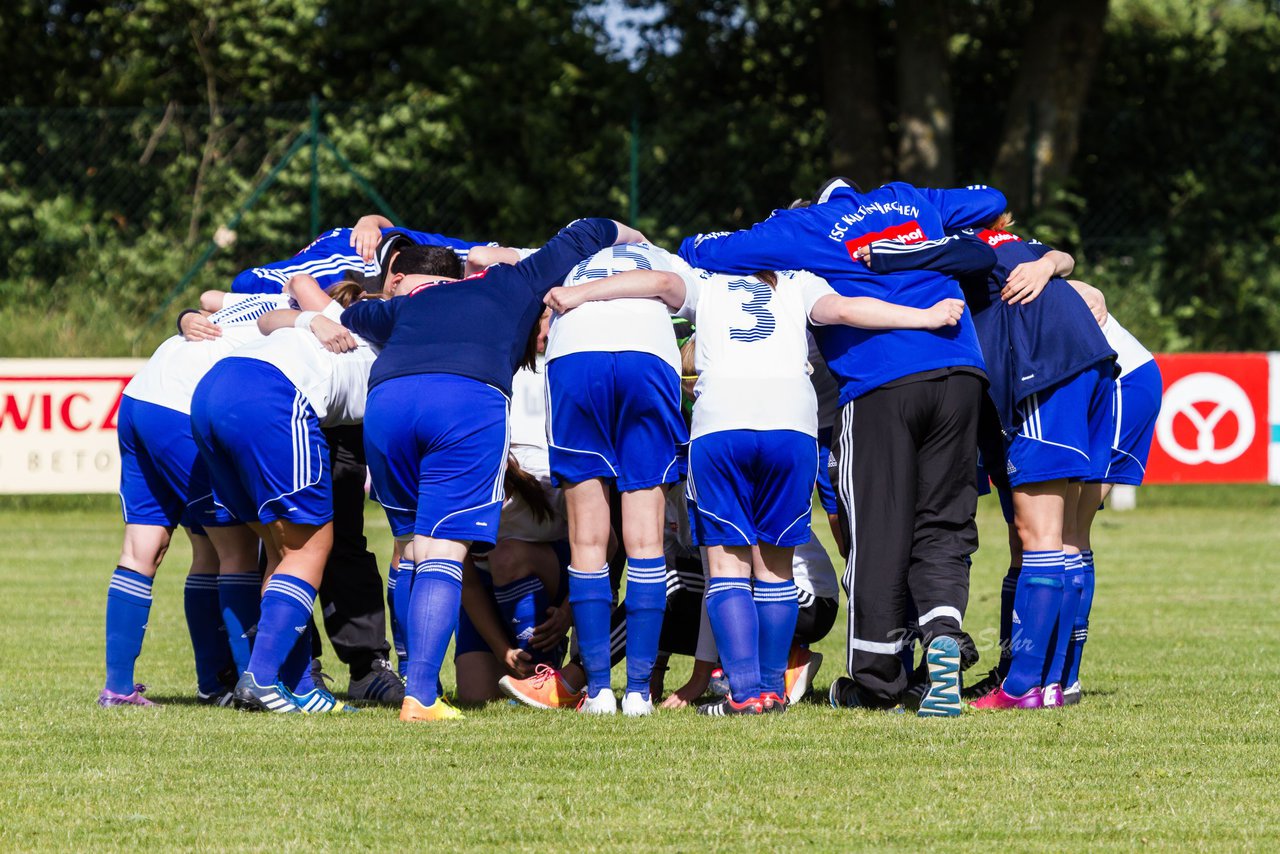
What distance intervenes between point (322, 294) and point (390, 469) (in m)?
1.01

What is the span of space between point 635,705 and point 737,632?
1.40 feet

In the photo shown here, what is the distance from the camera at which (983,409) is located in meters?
6.05

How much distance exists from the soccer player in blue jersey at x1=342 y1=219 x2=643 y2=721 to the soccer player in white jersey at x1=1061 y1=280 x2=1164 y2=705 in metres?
2.11

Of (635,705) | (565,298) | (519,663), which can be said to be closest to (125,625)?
(519,663)

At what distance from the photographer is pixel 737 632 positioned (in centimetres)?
562

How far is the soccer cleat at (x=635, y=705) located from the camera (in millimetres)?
5668

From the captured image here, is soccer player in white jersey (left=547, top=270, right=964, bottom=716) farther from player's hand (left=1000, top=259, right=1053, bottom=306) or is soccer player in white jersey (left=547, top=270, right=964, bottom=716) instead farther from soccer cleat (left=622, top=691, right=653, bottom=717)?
player's hand (left=1000, top=259, right=1053, bottom=306)

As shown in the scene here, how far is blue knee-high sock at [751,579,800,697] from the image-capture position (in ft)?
19.0

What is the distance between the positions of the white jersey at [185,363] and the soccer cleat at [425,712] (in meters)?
1.41

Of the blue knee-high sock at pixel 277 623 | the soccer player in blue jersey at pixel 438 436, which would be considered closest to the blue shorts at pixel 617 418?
the soccer player in blue jersey at pixel 438 436

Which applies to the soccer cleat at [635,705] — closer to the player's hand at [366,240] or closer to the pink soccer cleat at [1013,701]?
the pink soccer cleat at [1013,701]

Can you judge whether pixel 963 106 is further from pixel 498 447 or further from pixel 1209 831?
pixel 1209 831

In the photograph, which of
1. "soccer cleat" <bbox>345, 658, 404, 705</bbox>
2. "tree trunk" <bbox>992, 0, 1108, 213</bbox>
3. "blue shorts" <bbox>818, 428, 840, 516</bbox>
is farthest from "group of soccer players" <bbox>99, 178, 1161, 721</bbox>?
"tree trunk" <bbox>992, 0, 1108, 213</bbox>

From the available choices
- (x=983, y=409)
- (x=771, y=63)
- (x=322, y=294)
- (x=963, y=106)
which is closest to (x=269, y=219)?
(x=771, y=63)
